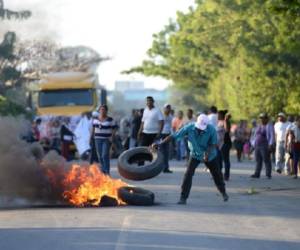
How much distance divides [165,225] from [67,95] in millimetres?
25632

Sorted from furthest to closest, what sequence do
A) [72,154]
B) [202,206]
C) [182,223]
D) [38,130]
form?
[72,154], [38,130], [202,206], [182,223]

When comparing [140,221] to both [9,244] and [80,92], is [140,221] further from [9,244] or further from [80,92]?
[80,92]

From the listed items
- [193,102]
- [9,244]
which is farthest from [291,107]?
[193,102]

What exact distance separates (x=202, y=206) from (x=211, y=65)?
154 feet

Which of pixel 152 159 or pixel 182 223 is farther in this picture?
pixel 152 159

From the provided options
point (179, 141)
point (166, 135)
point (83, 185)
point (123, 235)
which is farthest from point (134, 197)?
point (179, 141)

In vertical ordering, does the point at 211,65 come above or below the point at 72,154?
above

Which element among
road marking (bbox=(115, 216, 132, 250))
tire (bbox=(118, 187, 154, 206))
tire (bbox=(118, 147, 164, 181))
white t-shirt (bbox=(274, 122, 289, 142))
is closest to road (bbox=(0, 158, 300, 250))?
road marking (bbox=(115, 216, 132, 250))

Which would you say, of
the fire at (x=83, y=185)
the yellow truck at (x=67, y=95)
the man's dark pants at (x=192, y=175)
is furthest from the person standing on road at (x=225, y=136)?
the yellow truck at (x=67, y=95)

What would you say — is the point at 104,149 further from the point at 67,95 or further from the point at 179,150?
the point at 67,95

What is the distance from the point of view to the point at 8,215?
14.7 meters

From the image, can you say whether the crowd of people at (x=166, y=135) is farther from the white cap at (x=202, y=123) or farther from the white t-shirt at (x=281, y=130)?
the white cap at (x=202, y=123)

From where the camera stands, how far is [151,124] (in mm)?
22719

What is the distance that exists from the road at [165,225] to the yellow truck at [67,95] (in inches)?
777
